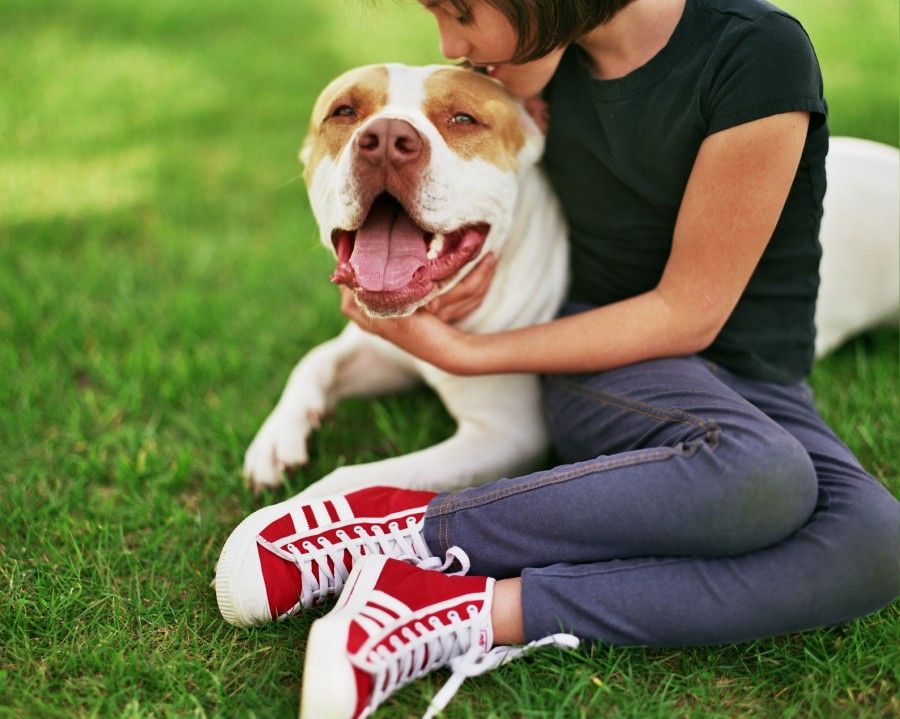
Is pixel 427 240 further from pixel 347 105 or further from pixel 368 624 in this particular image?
pixel 368 624

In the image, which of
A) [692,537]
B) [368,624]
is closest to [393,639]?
[368,624]

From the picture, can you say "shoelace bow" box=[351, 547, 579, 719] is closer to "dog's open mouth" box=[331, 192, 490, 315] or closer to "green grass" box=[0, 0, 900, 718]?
"green grass" box=[0, 0, 900, 718]

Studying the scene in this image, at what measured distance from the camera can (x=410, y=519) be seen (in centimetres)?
199

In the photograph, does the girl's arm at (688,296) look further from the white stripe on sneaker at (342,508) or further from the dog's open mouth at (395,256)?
the white stripe on sneaker at (342,508)

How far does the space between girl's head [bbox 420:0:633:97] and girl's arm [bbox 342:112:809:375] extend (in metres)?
0.37

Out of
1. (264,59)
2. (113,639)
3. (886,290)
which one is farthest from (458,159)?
(264,59)

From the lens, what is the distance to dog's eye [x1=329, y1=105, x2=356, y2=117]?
7.37 feet

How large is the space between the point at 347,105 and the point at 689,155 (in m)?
0.80

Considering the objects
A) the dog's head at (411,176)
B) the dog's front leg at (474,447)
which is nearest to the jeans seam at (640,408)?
the dog's front leg at (474,447)

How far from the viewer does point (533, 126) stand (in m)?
2.39

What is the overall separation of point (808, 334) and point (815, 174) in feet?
1.31

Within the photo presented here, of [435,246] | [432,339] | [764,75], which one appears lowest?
[432,339]

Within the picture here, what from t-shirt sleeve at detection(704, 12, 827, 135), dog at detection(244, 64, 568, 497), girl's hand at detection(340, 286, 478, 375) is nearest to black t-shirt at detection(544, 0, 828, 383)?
t-shirt sleeve at detection(704, 12, 827, 135)

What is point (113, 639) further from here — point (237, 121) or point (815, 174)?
point (237, 121)
